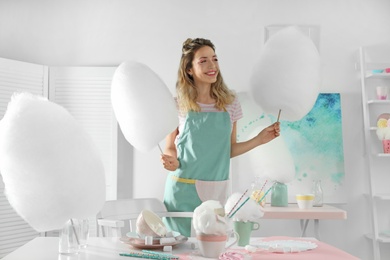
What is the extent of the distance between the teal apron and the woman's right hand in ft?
0.08

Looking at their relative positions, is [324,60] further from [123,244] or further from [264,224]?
[123,244]

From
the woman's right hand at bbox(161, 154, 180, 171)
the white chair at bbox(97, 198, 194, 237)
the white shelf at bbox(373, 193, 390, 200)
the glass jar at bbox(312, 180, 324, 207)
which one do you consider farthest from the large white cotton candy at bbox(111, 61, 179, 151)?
the white shelf at bbox(373, 193, 390, 200)

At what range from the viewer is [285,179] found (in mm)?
3357

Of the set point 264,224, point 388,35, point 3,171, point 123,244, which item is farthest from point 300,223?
point 3,171

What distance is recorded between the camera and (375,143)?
11.8 feet

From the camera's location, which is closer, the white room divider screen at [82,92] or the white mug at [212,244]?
the white mug at [212,244]

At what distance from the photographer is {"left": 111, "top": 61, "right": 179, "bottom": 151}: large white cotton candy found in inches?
78.4

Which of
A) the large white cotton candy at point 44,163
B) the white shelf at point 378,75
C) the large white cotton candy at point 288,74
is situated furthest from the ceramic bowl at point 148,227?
the white shelf at point 378,75

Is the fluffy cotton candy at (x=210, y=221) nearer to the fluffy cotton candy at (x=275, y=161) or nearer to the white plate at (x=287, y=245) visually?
the white plate at (x=287, y=245)

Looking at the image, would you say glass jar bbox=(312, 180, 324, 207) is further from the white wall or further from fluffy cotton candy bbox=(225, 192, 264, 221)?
fluffy cotton candy bbox=(225, 192, 264, 221)

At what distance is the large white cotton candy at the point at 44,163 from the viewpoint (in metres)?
1.28

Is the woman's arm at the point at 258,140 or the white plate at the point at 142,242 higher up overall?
the woman's arm at the point at 258,140

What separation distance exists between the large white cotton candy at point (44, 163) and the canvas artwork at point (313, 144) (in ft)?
7.49

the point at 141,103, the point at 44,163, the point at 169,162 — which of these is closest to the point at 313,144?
the point at 169,162
